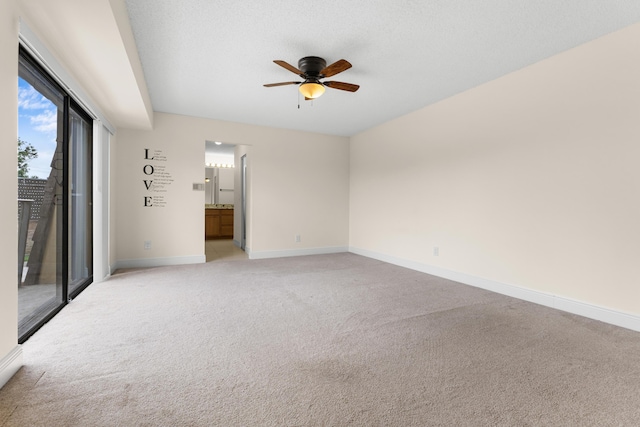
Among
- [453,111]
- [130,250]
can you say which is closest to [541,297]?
[453,111]

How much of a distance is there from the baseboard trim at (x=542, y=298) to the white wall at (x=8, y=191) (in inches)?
166

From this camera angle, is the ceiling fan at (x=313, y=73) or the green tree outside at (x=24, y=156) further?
the ceiling fan at (x=313, y=73)

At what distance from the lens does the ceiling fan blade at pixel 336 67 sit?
259 cm

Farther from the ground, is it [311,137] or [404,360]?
[311,137]

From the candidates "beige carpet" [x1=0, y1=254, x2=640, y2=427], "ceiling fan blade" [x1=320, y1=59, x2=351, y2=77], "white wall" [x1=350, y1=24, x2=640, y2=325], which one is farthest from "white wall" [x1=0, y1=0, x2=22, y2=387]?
"white wall" [x1=350, y1=24, x2=640, y2=325]

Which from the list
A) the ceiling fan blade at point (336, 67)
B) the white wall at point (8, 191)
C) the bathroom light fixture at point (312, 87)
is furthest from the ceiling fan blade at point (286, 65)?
the white wall at point (8, 191)

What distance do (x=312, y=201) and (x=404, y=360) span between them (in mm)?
4261

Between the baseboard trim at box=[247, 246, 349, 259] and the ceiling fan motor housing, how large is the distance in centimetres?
343

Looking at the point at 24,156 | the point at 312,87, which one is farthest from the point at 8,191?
the point at 312,87

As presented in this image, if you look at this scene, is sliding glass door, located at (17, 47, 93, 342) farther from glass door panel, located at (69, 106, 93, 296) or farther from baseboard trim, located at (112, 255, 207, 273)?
baseboard trim, located at (112, 255, 207, 273)

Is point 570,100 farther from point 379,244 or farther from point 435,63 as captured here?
point 379,244

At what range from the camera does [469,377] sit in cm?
165

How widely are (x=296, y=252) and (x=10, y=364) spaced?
4.31m

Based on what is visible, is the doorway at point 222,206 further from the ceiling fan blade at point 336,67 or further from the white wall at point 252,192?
the ceiling fan blade at point 336,67
